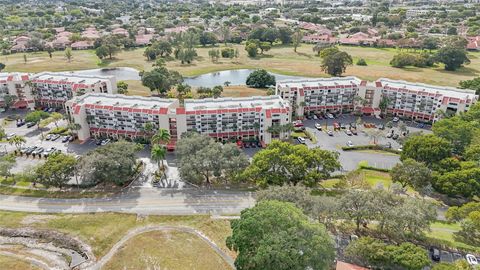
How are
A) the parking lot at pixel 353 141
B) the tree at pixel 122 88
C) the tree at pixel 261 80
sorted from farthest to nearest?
the tree at pixel 261 80
the tree at pixel 122 88
the parking lot at pixel 353 141

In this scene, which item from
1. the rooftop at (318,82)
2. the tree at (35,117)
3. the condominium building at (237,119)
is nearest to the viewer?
the condominium building at (237,119)

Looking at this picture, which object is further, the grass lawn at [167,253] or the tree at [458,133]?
the tree at [458,133]

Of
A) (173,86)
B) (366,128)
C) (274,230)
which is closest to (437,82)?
(366,128)

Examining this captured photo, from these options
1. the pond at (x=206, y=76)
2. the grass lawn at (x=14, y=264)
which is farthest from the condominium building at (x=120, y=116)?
the pond at (x=206, y=76)

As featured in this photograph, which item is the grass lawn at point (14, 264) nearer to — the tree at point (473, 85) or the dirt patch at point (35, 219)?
the dirt patch at point (35, 219)

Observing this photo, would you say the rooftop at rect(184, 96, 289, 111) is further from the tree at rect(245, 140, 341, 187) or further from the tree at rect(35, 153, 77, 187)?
the tree at rect(35, 153, 77, 187)

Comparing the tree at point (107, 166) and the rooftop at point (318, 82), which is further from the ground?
the rooftop at point (318, 82)

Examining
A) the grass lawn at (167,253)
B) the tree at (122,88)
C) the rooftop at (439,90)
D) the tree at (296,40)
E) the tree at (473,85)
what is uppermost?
the tree at (296,40)

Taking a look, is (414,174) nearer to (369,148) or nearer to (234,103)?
(369,148)
